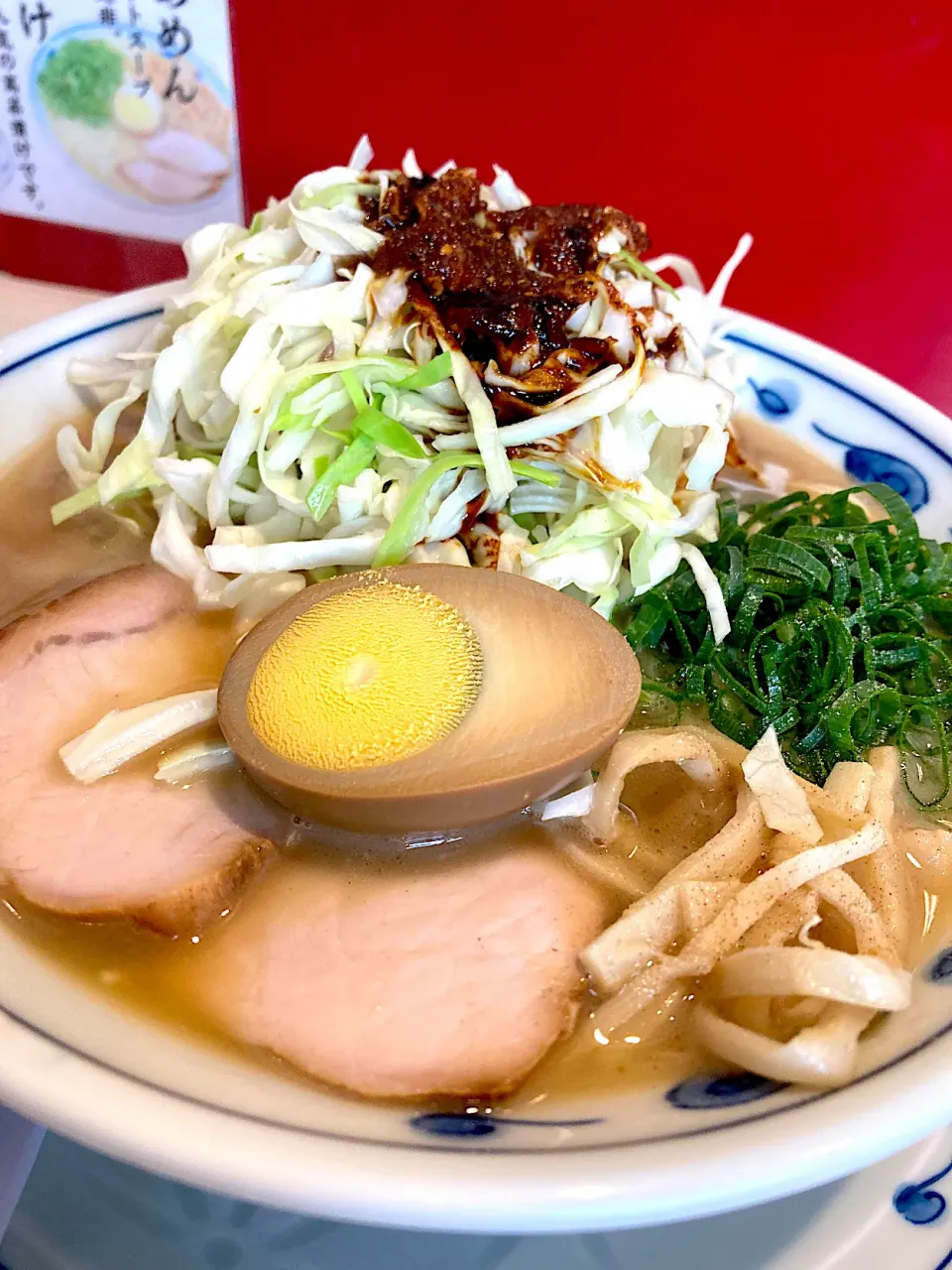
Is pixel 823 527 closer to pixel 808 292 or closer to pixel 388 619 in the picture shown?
pixel 388 619

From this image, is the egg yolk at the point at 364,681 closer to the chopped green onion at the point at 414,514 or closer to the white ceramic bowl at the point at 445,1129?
the chopped green onion at the point at 414,514

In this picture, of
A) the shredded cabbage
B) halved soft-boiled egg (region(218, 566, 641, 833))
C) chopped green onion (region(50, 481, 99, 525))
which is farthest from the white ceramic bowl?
chopped green onion (region(50, 481, 99, 525))

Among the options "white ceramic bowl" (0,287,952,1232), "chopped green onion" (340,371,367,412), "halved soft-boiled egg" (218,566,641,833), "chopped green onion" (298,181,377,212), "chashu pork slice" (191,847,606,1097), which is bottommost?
"chashu pork slice" (191,847,606,1097)

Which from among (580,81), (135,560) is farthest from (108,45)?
(135,560)

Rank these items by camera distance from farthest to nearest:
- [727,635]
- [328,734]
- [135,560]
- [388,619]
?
[135,560]
[727,635]
[388,619]
[328,734]

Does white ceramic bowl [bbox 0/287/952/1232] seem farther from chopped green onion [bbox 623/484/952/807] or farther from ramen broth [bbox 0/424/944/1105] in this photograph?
chopped green onion [bbox 623/484/952/807]

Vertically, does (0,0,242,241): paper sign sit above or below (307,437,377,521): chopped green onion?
above

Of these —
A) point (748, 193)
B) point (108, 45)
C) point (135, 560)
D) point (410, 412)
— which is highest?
point (108, 45)

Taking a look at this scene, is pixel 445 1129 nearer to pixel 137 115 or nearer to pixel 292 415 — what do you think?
pixel 292 415
